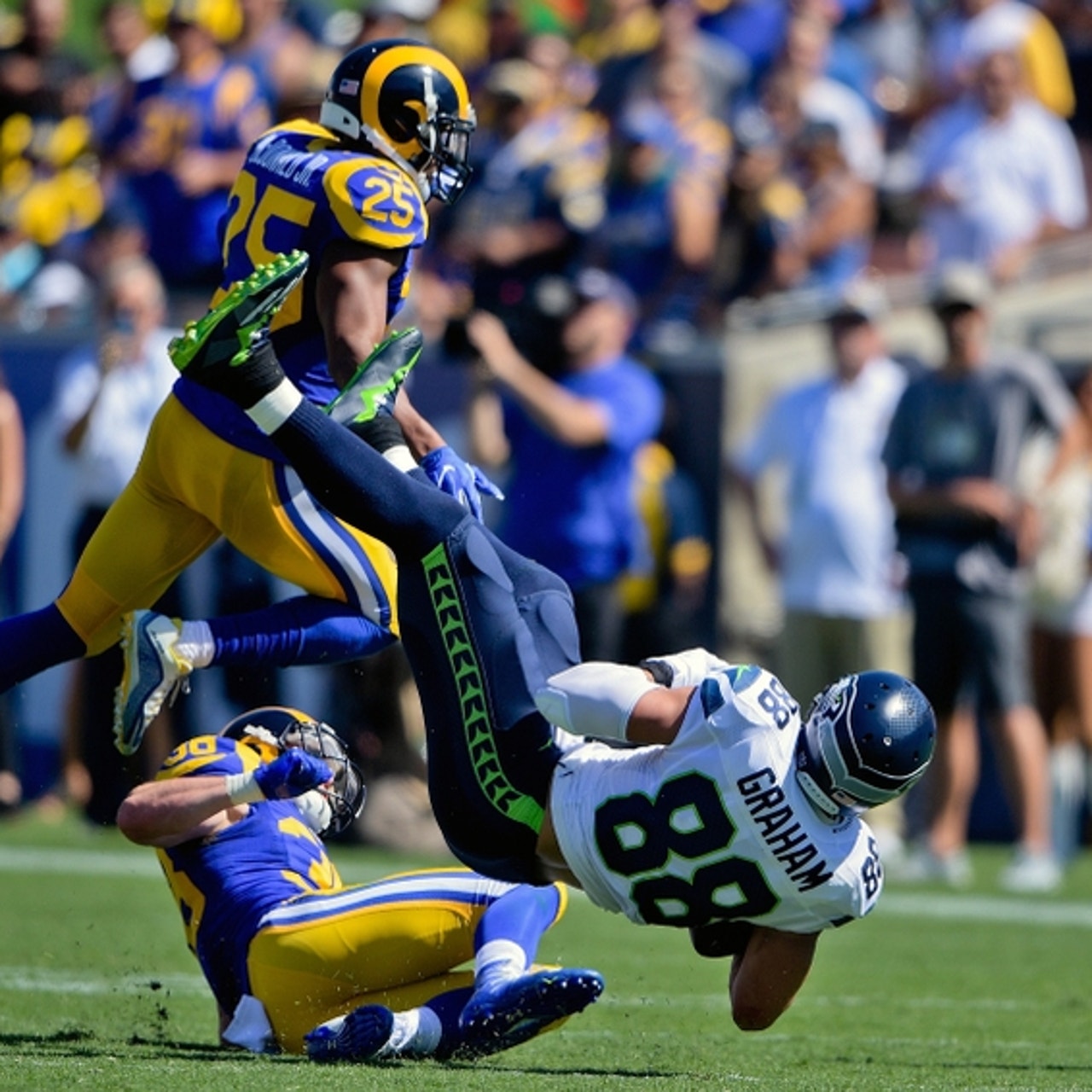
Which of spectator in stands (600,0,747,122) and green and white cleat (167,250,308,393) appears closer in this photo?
green and white cleat (167,250,308,393)

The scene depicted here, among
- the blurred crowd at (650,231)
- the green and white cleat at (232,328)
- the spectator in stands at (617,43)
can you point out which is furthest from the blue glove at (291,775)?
the spectator in stands at (617,43)

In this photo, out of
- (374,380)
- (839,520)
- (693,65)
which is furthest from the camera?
(693,65)

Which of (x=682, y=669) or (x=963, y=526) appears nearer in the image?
(x=682, y=669)

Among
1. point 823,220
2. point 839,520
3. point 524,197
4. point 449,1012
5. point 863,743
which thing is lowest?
point 839,520

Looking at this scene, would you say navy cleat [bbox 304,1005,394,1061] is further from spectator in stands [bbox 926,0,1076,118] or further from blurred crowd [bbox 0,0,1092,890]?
spectator in stands [bbox 926,0,1076,118]

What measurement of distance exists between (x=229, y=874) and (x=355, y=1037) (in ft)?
1.75

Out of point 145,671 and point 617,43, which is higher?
point 617,43

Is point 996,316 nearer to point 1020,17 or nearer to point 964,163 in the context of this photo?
point 964,163

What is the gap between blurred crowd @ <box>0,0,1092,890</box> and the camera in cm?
931

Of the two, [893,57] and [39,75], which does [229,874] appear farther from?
[39,75]

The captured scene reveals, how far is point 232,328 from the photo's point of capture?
5105mm

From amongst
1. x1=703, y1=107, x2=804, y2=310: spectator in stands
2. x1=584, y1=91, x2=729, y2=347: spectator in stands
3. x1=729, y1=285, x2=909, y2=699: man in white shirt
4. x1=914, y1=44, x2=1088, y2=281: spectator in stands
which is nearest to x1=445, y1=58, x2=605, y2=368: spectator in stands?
x1=584, y1=91, x2=729, y2=347: spectator in stands

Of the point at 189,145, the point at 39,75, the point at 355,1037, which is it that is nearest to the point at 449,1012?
the point at 355,1037

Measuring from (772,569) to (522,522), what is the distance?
A: 4.38 feet
